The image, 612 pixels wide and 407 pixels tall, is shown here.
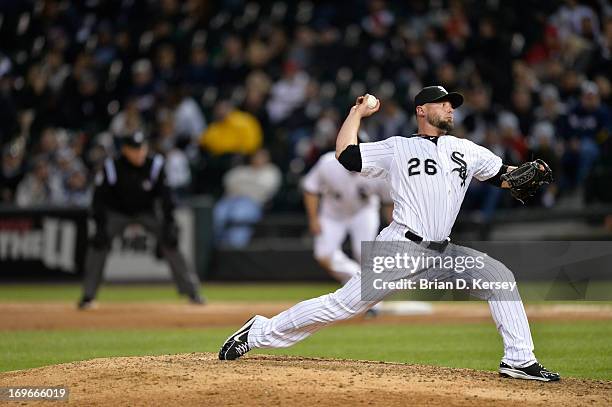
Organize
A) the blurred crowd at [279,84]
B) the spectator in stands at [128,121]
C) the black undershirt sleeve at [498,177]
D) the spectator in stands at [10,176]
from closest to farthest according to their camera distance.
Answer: the black undershirt sleeve at [498,177]
the blurred crowd at [279,84]
the spectator in stands at [128,121]
the spectator in stands at [10,176]

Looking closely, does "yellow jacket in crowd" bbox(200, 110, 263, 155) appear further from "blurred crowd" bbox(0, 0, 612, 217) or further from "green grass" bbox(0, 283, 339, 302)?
"green grass" bbox(0, 283, 339, 302)

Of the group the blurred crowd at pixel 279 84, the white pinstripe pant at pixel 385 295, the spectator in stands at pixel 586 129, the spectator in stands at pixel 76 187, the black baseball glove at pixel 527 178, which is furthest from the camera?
the spectator in stands at pixel 76 187

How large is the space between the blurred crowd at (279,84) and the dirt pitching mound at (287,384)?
382 inches

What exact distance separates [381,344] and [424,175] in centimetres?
353

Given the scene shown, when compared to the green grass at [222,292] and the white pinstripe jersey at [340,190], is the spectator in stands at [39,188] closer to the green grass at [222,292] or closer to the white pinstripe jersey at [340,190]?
the green grass at [222,292]

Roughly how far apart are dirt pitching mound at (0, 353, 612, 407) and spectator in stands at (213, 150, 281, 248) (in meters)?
10.9

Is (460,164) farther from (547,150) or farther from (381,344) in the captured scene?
(547,150)

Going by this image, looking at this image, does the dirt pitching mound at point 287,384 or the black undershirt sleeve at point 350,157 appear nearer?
the dirt pitching mound at point 287,384

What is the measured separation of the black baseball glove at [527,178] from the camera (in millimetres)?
7312

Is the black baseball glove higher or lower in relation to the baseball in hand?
lower

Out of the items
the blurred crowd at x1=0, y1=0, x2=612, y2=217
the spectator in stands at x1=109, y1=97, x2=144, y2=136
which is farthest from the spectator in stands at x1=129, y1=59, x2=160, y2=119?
the spectator in stands at x1=109, y1=97, x2=144, y2=136

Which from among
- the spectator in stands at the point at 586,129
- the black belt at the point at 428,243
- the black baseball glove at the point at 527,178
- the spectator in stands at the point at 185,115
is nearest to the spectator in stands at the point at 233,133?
the spectator in stands at the point at 185,115

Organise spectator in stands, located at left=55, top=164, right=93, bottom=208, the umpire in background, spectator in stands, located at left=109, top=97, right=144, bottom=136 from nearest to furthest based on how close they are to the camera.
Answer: the umpire in background → spectator in stands, located at left=55, top=164, right=93, bottom=208 → spectator in stands, located at left=109, top=97, right=144, bottom=136

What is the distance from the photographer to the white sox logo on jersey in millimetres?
7199
